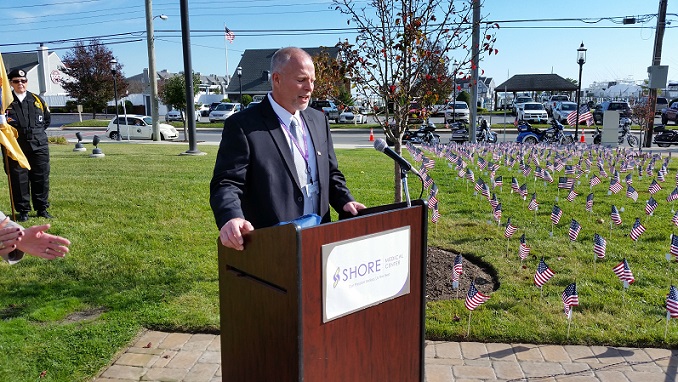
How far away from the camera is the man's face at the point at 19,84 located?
6.56m

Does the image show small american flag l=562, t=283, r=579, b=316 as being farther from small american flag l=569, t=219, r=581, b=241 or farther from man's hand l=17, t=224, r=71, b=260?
man's hand l=17, t=224, r=71, b=260

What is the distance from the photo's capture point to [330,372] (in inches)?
81.1

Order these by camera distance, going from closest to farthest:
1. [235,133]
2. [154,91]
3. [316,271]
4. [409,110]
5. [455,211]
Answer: [316,271] < [235,133] < [409,110] < [455,211] < [154,91]

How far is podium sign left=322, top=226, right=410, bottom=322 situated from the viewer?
1.98 m

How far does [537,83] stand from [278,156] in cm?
5380

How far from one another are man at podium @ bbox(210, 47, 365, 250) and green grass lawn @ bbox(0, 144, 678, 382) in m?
1.91

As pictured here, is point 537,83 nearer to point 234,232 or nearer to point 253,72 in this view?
point 253,72

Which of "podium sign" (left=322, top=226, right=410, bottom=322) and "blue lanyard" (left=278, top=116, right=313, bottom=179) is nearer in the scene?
"podium sign" (left=322, top=226, right=410, bottom=322)

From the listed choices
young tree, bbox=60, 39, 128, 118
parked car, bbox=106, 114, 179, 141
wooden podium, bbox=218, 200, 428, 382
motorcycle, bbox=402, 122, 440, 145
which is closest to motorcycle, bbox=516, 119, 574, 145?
motorcycle, bbox=402, 122, 440, 145

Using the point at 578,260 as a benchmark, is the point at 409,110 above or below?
above

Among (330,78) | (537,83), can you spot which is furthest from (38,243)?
(537,83)

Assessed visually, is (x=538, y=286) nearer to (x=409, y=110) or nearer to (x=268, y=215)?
(x=409, y=110)

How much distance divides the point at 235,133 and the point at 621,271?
359 cm

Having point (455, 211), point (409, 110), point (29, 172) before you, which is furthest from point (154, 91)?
point (409, 110)
